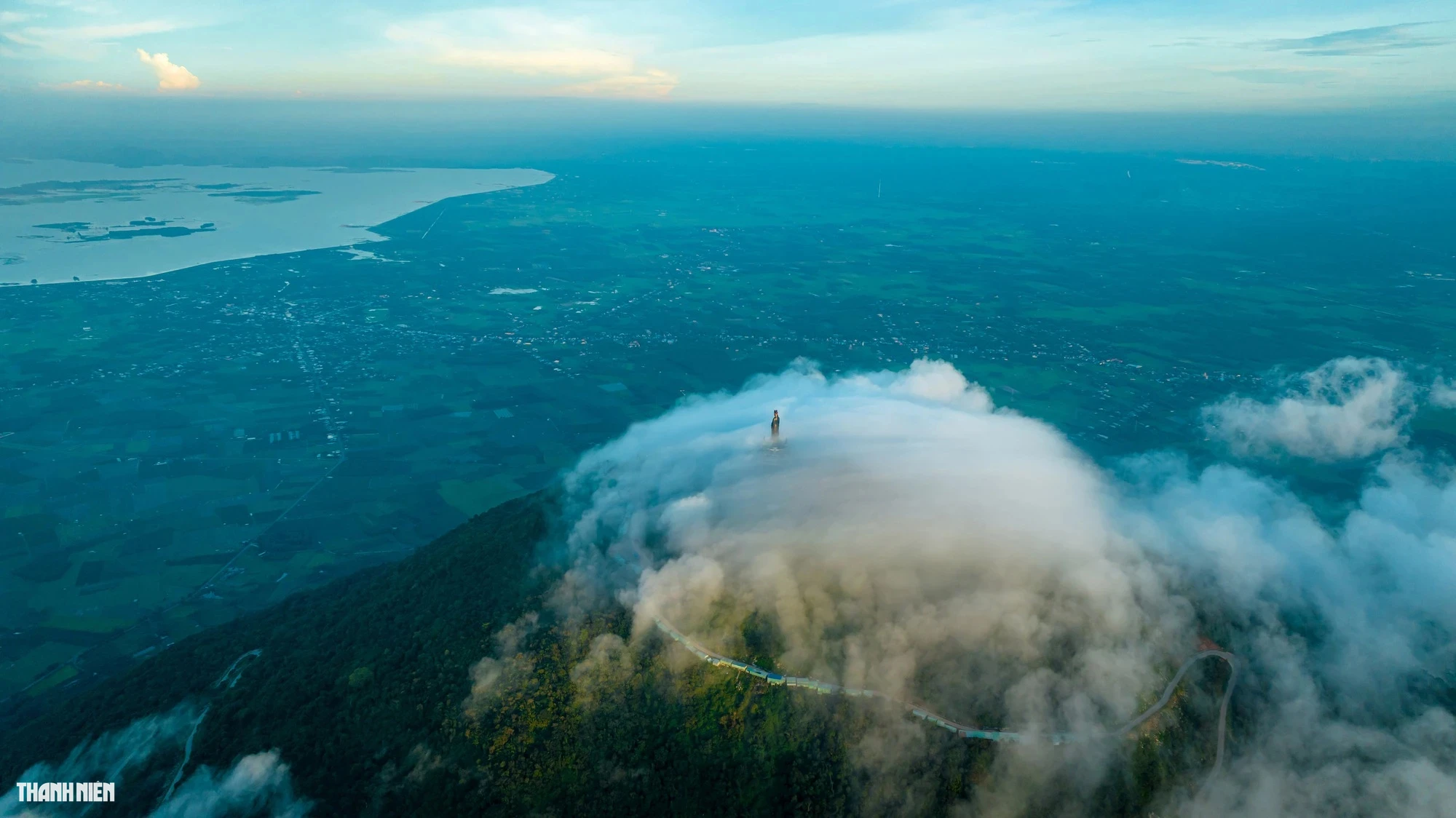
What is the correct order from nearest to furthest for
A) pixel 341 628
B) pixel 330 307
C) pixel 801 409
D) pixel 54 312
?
pixel 341 628, pixel 801 409, pixel 54 312, pixel 330 307

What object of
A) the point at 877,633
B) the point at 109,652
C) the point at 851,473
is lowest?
the point at 109,652

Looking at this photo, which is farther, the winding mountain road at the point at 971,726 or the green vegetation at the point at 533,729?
the winding mountain road at the point at 971,726

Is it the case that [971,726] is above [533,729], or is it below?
above

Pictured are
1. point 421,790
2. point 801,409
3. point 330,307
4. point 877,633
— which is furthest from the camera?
point 330,307

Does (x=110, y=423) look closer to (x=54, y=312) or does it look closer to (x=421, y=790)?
(x=54, y=312)

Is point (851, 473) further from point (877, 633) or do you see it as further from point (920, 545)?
point (877, 633)

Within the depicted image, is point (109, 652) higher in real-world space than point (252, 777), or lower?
lower

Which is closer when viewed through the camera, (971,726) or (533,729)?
(971,726)

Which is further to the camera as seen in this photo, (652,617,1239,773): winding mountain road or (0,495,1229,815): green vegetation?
(652,617,1239,773): winding mountain road

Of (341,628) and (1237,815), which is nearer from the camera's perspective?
(1237,815)

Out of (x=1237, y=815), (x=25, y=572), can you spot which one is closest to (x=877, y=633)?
(x=1237, y=815)
